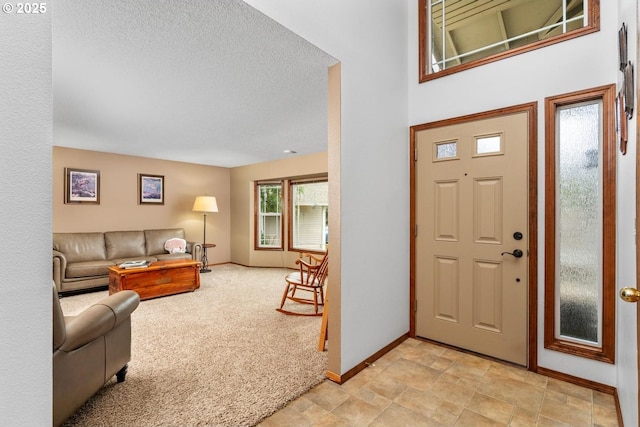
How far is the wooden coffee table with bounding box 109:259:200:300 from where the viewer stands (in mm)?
4016

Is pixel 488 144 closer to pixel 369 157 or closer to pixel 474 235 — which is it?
pixel 474 235

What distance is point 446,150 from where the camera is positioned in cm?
269

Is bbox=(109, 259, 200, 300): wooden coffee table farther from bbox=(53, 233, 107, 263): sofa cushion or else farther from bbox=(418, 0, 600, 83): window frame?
bbox=(418, 0, 600, 83): window frame

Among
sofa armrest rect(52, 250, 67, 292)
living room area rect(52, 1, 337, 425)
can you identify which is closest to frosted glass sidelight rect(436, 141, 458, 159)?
living room area rect(52, 1, 337, 425)

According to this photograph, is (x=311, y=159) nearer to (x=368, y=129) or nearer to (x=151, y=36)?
(x=368, y=129)

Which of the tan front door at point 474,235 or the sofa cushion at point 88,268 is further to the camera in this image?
the sofa cushion at point 88,268

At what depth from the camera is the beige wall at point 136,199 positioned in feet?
16.5

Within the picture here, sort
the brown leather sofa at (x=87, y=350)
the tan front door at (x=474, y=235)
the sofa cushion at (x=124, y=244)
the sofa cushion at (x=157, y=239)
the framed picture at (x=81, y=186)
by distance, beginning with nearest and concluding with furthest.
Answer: the brown leather sofa at (x=87, y=350) → the tan front door at (x=474, y=235) → the framed picture at (x=81, y=186) → the sofa cushion at (x=124, y=244) → the sofa cushion at (x=157, y=239)

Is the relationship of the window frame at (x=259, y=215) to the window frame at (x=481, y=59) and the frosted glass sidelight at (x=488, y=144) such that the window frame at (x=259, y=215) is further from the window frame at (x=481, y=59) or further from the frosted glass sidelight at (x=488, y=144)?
the frosted glass sidelight at (x=488, y=144)

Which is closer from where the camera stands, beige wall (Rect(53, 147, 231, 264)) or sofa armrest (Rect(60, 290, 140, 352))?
sofa armrest (Rect(60, 290, 140, 352))

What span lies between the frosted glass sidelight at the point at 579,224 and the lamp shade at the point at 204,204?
18.8 feet

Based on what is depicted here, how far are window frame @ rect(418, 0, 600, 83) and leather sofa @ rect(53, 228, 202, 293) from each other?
16.0ft

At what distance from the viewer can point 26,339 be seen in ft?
2.83

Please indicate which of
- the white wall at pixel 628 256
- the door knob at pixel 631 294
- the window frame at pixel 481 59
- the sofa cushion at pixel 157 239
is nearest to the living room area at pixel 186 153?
the sofa cushion at pixel 157 239
